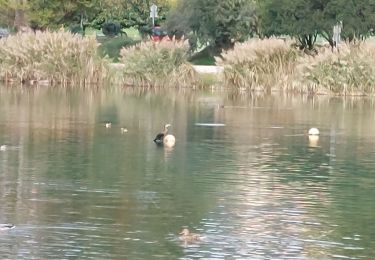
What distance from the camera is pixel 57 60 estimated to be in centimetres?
4822

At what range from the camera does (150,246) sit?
14594 millimetres

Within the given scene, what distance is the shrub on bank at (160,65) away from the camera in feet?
158

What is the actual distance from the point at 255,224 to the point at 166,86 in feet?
106

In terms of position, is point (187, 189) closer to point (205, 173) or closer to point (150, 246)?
point (205, 173)

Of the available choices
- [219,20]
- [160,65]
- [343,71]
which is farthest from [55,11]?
[343,71]

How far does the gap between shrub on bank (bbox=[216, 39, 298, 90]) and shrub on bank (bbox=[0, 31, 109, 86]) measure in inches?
208

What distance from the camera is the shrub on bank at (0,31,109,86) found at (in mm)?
48344

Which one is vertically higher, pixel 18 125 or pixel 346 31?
pixel 346 31

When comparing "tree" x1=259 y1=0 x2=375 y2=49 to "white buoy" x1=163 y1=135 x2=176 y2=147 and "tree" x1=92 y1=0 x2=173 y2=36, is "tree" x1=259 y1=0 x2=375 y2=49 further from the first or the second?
"white buoy" x1=163 y1=135 x2=176 y2=147

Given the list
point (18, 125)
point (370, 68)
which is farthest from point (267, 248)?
point (370, 68)

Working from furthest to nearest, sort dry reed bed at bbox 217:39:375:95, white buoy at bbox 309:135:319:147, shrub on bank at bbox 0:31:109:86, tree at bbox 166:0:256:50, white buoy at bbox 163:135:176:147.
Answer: tree at bbox 166:0:256:50, shrub on bank at bbox 0:31:109:86, dry reed bed at bbox 217:39:375:95, white buoy at bbox 309:135:319:147, white buoy at bbox 163:135:176:147

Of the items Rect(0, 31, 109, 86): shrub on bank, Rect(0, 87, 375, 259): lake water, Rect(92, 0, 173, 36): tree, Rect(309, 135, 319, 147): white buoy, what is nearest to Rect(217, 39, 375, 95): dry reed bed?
Rect(0, 31, 109, 86): shrub on bank

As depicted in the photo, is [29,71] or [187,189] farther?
[29,71]

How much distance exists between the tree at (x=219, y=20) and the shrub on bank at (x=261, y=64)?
13.9 metres
